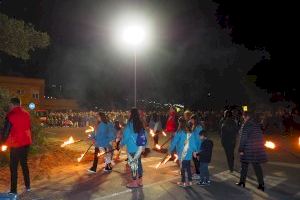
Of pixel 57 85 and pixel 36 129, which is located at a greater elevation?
pixel 57 85

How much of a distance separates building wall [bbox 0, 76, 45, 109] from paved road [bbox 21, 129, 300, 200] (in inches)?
2151

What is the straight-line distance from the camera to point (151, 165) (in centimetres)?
1338

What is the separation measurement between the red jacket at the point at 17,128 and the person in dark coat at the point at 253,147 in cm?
467

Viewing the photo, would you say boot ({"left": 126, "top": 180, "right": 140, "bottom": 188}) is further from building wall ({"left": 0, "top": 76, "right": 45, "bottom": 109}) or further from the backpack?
building wall ({"left": 0, "top": 76, "right": 45, "bottom": 109})

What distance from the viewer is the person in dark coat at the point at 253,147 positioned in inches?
366

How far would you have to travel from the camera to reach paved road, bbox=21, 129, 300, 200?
876cm

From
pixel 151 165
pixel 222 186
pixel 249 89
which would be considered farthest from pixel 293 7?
pixel 249 89

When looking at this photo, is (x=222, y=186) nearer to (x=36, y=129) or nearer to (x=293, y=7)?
(x=36, y=129)

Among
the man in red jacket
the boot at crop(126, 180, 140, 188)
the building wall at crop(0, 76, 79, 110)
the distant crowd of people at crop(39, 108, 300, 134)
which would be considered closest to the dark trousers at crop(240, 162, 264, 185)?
the distant crowd of people at crop(39, 108, 300, 134)

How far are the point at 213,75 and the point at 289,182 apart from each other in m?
46.8

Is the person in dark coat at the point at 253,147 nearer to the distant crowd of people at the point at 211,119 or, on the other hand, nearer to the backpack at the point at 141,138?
the distant crowd of people at the point at 211,119

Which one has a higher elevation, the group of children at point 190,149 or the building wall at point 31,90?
the building wall at point 31,90

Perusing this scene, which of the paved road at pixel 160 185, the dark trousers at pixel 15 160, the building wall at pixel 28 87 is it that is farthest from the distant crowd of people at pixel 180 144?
the building wall at pixel 28 87

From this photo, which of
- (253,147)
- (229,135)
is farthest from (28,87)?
(253,147)
